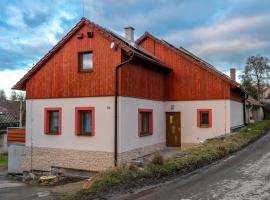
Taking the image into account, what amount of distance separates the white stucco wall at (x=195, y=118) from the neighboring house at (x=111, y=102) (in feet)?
0.19

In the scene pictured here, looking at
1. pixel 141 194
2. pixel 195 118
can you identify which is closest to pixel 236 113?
pixel 195 118

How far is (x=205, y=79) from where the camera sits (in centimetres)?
2147

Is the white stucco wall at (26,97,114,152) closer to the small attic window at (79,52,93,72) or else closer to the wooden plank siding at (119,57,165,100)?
the wooden plank siding at (119,57,165,100)

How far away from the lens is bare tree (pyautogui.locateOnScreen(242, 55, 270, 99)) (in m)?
63.5

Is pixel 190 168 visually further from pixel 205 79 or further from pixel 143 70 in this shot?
pixel 205 79

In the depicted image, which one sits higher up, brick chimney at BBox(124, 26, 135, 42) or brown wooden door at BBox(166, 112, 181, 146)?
brick chimney at BBox(124, 26, 135, 42)

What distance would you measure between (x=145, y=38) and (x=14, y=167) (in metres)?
11.6

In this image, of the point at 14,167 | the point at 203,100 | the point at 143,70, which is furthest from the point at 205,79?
the point at 14,167

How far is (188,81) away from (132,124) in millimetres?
5680

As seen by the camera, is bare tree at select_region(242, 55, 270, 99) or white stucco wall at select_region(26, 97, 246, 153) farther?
bare tree at select_region(242, 55, 270, 99)

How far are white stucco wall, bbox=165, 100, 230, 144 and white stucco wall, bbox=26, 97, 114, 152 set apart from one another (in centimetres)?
605

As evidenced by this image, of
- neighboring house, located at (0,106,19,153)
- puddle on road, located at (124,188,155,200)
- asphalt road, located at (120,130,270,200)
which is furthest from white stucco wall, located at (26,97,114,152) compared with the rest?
neighboring house, located at (0,106,19,153)

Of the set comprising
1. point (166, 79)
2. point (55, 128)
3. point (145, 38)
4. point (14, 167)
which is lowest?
point (14, 167)

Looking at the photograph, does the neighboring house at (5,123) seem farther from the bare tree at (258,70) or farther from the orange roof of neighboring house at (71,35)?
the bare tree at (258,70)
